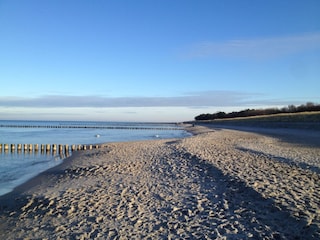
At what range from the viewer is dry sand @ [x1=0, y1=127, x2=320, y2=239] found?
5.14m

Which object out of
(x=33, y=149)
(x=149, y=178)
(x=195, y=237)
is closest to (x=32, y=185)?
(x=149, y=178)

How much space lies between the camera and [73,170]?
12.4 m

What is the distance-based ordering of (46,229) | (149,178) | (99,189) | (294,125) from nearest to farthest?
(46,229) → (99,189) → (149,178) → (294,125)

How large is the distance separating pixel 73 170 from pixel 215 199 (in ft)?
25.3

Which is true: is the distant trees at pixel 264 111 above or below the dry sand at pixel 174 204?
above

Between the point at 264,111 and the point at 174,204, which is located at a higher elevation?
the point at 264,111

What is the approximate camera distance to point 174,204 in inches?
265

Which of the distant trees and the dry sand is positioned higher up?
the distant trees

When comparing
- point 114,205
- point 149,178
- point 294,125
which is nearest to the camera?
point 114,205

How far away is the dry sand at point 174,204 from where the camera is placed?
5.14 m

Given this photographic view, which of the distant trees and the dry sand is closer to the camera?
the dry sand

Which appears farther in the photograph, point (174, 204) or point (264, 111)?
point (264, 111)

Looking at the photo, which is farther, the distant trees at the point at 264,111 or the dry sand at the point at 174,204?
the distant trees at the point at 264,111

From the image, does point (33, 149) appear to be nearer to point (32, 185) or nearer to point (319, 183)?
point (32, 185)
